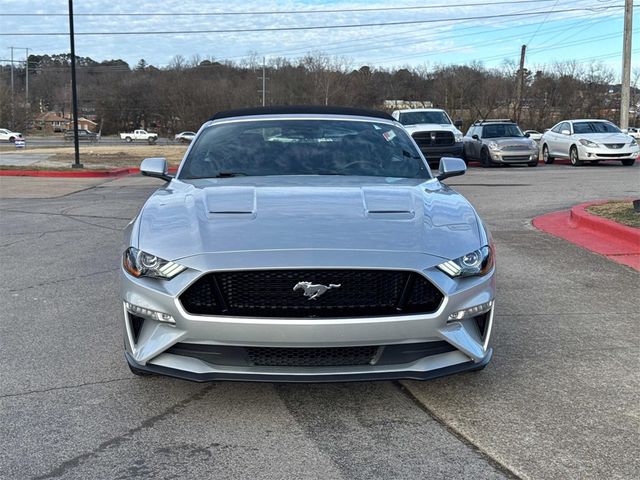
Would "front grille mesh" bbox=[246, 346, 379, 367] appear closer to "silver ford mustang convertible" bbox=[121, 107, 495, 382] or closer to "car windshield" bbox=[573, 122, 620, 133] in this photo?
"silver ford mustang convertible" bbox=[121, 107, 495, 382]

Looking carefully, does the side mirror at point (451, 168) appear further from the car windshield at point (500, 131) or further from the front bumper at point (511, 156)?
the car windshield at point (500, 131)

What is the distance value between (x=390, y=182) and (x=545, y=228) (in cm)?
568

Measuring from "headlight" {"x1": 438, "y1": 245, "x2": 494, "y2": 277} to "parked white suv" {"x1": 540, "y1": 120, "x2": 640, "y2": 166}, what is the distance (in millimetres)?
19765

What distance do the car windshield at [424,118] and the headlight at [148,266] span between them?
19.3 metres

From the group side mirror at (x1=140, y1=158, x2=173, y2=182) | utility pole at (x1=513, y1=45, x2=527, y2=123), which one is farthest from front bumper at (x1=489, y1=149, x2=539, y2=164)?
utility pole at (x1=513, y1=45, x2=527, y2=123)

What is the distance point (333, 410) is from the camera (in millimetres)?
3521

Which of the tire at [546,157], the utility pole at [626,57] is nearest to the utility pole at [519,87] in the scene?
the utility pole at [626,57]

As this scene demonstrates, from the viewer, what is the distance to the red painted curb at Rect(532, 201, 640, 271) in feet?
24.7

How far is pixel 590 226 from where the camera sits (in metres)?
9.08

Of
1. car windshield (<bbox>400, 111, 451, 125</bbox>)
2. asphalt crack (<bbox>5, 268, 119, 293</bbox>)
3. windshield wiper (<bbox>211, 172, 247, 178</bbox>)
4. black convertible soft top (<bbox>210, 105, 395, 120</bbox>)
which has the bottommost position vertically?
asphalt crack (<bbox>5, 268, 119, 293</bbox>)

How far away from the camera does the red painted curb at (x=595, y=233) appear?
7531 mm

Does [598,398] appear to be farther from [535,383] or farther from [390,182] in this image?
[390,182]

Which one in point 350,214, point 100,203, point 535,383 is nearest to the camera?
point 350,214

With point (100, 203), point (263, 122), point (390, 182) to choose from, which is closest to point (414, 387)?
point (390, 182)
